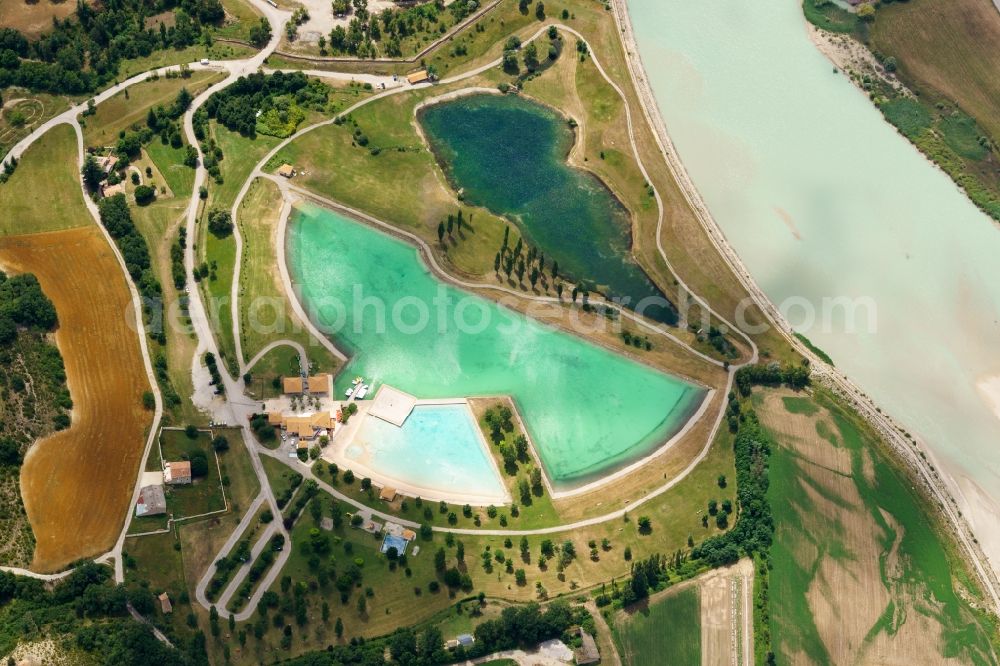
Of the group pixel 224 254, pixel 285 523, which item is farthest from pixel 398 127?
pixel 285 523

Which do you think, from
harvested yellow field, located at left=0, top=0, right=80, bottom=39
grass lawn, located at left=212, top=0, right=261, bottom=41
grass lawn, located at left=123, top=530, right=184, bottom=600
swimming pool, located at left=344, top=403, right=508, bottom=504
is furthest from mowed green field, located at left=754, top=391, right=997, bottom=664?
harvested yellow field, located at left=0, top=0, right=80, bottom=39

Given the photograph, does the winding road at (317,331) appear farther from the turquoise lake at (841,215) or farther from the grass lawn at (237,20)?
the turquoise lake at (841,215)

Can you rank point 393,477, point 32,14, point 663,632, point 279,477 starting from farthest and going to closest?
1. point 32,14
2. point 393,477
3. point 279,477
4. point 663,632

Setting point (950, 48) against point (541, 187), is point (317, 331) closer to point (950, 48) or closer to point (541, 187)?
point (541, 187)

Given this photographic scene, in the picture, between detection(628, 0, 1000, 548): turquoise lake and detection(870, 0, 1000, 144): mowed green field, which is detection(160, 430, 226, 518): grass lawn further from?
detection(870, 0, 1000, 144): mowed green field

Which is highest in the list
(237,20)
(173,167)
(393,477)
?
(237,20)

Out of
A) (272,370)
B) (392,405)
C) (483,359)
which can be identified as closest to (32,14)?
(272,370)

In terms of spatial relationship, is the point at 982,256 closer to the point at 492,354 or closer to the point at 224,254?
the point at 492,354
